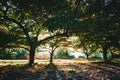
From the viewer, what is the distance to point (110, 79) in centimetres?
1375

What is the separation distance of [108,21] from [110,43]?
2240 centimetres

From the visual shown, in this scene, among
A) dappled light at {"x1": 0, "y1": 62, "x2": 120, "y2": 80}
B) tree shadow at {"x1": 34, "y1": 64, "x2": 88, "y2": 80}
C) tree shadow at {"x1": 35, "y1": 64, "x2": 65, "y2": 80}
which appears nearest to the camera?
tree shadow at {"x1": 34, "y1": 64, "x2": 88, "y2": 80}

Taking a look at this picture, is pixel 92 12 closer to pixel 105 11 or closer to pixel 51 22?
pixel 105 11

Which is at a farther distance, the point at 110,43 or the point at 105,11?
the point at 110,43

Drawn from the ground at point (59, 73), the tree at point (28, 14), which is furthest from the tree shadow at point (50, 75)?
the tree at point (28, 14)

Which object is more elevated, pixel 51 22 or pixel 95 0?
pixel 95 0

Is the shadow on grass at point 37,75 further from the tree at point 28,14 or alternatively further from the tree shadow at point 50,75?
the tree at point 28,14

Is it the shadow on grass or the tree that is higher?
the tree

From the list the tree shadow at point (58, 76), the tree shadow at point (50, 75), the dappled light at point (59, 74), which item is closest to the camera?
the tree shadow at point (58, 76)

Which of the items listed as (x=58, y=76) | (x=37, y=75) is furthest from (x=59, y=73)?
(x=58, y=76)

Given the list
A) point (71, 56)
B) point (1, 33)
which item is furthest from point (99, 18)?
point (71, 56)

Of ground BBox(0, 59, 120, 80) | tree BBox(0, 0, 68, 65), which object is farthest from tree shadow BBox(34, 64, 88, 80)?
tree BBox(0, 0, 68, 65)

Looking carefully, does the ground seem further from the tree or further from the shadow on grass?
the tree

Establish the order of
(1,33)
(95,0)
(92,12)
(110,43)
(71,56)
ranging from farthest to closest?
1. (71,56)
2. (110,43)
3. (1,33)
4. (92,12)
5. (95,0)
